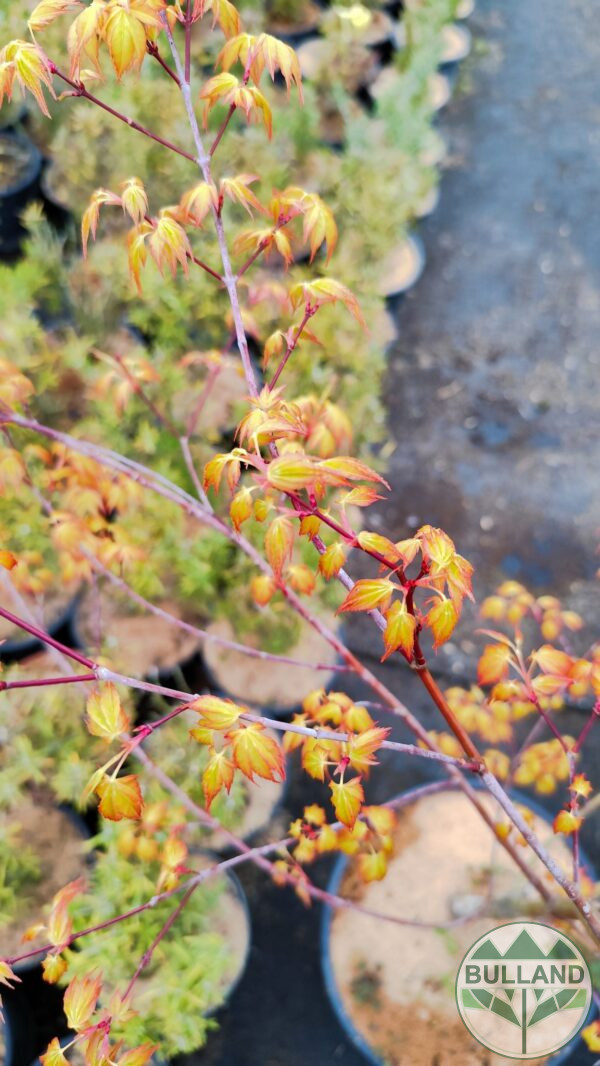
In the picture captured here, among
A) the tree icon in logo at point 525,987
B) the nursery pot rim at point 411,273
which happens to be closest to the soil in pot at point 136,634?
the tree icon in logo at point 525,987

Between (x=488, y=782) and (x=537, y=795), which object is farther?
(x=537, y=795)

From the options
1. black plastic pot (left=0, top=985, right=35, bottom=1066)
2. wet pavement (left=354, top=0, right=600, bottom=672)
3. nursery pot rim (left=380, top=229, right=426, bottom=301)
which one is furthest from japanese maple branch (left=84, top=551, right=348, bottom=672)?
nursery pot rim (left=380, top=229, right=426, bottom=301)

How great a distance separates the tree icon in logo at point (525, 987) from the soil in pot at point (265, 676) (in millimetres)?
873

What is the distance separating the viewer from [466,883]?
6.90 feet

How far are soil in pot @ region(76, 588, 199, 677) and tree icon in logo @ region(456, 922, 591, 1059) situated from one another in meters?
1.18

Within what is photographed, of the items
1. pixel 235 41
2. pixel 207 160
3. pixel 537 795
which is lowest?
pixel 537 795

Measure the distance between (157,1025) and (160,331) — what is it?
201cm

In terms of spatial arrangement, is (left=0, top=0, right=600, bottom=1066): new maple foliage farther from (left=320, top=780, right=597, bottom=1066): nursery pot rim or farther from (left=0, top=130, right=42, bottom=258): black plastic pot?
(left=0, top=130, right=42, bottom=258): black plastic pot

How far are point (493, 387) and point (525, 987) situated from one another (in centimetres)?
252

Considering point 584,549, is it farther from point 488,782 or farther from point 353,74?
point 353,74

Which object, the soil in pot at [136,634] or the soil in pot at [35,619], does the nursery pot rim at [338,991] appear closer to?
the soil in pot at [136,634]

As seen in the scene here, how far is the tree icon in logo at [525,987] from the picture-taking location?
1.61m

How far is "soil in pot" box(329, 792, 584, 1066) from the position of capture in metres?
1.92

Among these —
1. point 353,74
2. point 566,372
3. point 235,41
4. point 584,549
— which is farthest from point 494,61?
point 235,41
